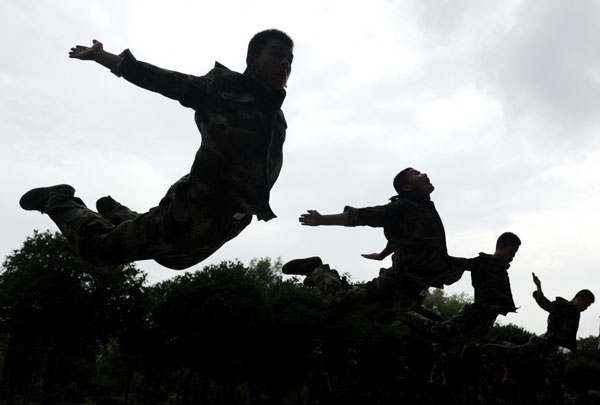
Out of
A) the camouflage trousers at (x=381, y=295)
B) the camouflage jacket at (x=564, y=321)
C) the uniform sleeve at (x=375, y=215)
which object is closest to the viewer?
the uniform sleeve at (x=375, y=215)

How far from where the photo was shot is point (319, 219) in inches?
214

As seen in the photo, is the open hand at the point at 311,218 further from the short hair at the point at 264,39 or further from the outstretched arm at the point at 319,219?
the short hair at the point at 264,39

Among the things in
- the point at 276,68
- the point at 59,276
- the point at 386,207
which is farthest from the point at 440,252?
the point at 59,276

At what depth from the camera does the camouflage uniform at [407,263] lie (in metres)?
6.67

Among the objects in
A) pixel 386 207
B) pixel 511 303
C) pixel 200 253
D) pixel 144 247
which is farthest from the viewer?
pixel 511 303

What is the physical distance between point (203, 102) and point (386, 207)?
10.5 feet

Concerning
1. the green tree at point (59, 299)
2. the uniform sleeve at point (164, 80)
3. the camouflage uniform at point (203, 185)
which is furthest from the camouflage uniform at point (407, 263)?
the green tree at point (59, 299)

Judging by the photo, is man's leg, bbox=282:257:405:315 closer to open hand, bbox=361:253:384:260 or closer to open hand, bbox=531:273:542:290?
open hand, bbox=361:253:384:260

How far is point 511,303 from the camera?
8.38 meters

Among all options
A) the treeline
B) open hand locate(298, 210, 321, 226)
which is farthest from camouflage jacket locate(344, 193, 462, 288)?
the treeline

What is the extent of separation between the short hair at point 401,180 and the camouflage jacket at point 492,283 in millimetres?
1987

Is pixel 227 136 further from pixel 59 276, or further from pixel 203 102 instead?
pixel 59 276

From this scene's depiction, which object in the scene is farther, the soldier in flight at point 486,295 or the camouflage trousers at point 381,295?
the soldier in flight at point 486,295

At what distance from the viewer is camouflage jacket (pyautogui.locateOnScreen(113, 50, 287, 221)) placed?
4148 millimetres
